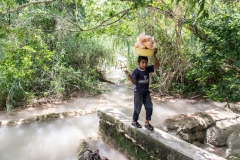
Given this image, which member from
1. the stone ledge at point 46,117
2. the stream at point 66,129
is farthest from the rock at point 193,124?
the stone ledge at point 46,117

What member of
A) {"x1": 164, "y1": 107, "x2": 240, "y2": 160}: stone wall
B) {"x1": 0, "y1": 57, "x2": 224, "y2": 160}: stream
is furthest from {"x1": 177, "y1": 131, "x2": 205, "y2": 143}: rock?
{"x1": 0, "y1": 57, "x2": 224, "y2": 160}: stream

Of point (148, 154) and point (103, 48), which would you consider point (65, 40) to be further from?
point (148, 154)

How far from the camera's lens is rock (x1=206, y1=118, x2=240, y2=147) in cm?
421

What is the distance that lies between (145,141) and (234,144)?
1797mm

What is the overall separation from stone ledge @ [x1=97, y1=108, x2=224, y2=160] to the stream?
0.23m

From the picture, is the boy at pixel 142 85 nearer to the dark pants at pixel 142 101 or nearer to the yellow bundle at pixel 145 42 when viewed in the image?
the dark pants at pixel 142 101

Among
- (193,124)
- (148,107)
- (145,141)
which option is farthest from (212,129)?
(145,141)

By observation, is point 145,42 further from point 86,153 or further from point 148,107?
point 86,153

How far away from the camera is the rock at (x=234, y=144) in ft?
12.2

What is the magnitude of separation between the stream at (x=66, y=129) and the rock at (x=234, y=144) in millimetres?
1237

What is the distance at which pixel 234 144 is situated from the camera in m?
3.92

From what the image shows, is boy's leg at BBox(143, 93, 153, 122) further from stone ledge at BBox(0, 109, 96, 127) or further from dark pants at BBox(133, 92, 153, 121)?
stone ledge at BBox(0, 109, 96, 127)

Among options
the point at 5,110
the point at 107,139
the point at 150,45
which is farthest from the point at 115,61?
the point at 150,45

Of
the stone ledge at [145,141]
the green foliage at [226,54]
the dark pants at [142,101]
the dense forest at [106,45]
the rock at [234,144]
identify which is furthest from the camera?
the dense forest at [106,45]
